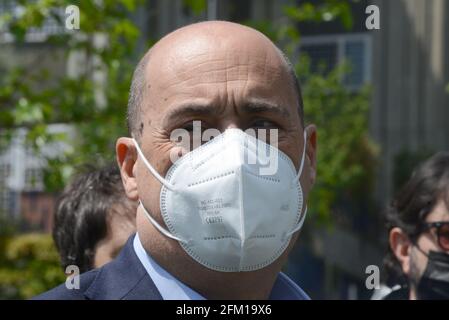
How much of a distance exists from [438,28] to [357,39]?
1.61 m

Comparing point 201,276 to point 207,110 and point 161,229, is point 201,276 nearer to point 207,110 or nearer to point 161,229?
point 161,229

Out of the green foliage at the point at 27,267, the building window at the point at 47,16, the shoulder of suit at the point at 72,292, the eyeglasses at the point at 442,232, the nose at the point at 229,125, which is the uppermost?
the building window at the point at 47,16

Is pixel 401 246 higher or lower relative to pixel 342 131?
higher

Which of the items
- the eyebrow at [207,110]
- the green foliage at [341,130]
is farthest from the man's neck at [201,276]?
the green foliage at [341,130]

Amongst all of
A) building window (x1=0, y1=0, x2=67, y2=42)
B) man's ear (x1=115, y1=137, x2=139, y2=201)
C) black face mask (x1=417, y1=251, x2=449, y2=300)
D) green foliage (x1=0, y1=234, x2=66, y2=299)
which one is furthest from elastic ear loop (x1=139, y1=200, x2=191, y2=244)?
building window (x1=0, y1=0, x2=67, y2=42)

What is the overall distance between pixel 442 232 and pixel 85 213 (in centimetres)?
124

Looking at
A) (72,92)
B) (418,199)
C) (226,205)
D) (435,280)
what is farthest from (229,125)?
(72,92)

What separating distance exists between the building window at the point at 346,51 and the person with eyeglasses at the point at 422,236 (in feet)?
54.8

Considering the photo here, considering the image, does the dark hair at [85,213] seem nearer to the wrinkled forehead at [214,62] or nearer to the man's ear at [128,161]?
the man's ear at [128,161]

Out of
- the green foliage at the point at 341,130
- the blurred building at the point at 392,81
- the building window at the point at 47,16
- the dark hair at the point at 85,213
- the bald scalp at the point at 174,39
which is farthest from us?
the blurred building at the point at 392,81

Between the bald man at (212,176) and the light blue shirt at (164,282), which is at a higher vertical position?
the bald man at (212,176)

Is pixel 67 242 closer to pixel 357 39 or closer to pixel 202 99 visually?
pixel 202 99

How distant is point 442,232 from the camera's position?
12.0 feet

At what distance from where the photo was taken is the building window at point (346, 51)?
20891 millimetres
